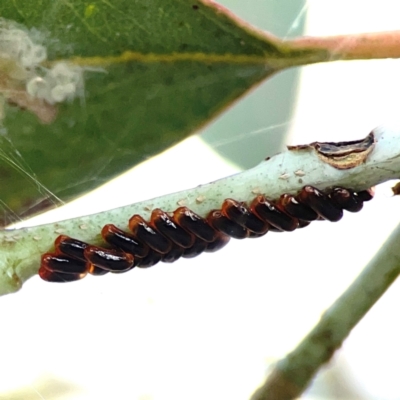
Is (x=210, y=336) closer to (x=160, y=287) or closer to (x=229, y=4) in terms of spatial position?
(x=160, y=287)

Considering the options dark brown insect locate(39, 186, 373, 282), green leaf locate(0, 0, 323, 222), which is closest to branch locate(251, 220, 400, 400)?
dark brown insect locate(39, 186, 373, 282)

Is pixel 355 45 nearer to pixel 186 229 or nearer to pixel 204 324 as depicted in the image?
pixel 186 229

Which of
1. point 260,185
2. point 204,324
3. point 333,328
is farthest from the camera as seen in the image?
point 204,324

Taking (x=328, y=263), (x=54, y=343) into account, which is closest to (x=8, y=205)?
(x=54, y=343)

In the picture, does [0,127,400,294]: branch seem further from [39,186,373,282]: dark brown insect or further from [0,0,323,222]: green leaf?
[0,0,323,222]: green leaf

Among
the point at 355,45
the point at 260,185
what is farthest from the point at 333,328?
the point at 355,45

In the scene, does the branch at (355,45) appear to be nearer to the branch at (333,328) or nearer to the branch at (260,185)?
the branch at (260,185)
